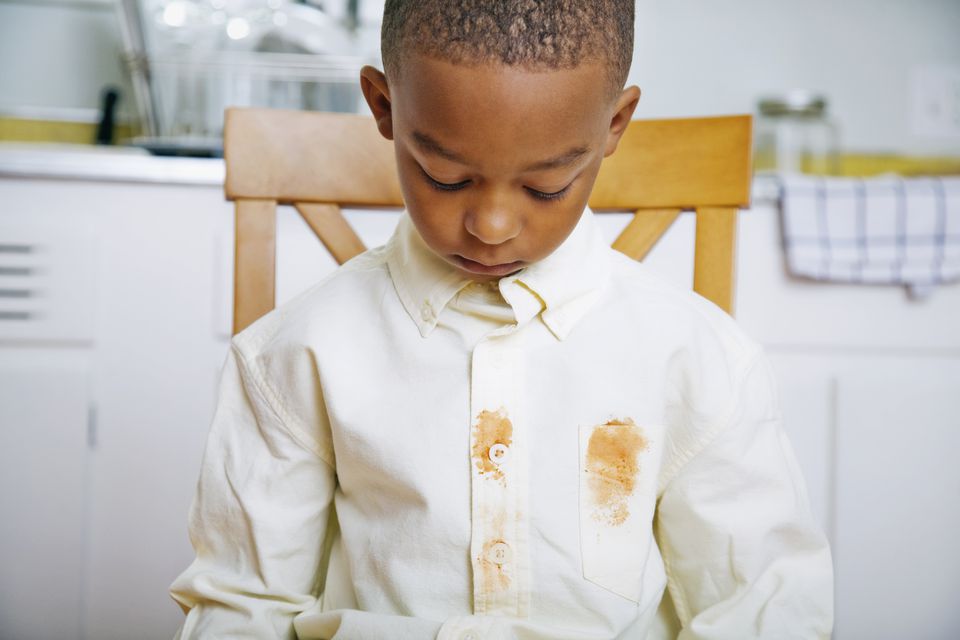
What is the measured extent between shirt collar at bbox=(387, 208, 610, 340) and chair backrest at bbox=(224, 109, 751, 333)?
0.17 m

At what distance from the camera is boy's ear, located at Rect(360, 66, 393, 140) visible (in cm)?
60

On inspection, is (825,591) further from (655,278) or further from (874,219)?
(874,219)

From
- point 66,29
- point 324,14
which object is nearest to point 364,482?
point 324,14

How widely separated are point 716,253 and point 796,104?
90cm

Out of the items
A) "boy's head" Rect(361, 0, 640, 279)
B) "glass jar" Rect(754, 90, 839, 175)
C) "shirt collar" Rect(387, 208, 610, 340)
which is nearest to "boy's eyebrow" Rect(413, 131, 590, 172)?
"boy's head" Rect(361, 0, 640, 279)

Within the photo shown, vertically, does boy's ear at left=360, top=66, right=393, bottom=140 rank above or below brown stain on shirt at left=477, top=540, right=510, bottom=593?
above

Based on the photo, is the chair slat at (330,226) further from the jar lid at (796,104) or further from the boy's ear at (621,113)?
the jar lid at (796,104)

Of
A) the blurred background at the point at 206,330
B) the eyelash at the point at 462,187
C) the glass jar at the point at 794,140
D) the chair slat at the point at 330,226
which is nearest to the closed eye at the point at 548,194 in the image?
the eyelash at the point at 462,187

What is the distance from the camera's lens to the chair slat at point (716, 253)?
2.70ft

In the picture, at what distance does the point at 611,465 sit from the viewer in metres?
0.65

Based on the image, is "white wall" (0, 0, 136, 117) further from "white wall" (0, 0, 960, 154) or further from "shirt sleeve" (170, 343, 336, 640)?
"shirt sleeve" (170, 343, 336, 640)

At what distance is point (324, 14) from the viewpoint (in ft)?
4.91

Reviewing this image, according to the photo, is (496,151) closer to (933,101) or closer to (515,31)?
(515,31)

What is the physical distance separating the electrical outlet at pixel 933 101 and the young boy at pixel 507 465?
1.25 meters
